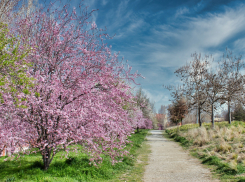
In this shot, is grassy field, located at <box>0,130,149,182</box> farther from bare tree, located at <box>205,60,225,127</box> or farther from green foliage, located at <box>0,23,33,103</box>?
bare tree, located at <box>205,60,225,127</box>

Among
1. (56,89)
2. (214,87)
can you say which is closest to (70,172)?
(56,89)

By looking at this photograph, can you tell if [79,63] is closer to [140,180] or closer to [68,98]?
[68,98]

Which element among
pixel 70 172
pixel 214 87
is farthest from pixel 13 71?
pixel 214 87

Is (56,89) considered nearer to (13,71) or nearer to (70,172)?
(13,71)

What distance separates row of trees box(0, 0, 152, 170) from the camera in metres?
5.50

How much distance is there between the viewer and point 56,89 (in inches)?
216

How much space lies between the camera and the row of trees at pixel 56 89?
18.0 ft

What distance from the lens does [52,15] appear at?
7.10 metres

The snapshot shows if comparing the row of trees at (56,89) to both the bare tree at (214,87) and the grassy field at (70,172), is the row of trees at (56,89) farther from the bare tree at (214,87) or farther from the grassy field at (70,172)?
the bare tree at (214,87)

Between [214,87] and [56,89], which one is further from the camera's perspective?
[214,87]

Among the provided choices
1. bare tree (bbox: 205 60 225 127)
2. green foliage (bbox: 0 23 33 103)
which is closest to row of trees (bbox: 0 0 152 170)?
green foliage (bbox: 0 23 33 103)

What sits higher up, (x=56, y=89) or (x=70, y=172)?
(x=56, y=89)

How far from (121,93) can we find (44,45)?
3207 mm

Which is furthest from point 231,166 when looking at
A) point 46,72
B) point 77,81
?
point 46,72
